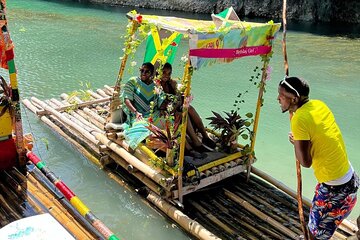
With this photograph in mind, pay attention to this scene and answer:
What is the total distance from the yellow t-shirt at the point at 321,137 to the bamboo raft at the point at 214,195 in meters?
1.22

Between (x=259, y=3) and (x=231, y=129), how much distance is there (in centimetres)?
1869

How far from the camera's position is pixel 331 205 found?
300 centimetres

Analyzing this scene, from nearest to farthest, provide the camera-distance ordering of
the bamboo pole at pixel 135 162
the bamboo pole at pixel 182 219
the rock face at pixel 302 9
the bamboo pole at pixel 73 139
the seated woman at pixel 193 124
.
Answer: the bamboo pole at pixel 182 219
the bamboo pole at pixel 135 162
the seated woman at pixel 193 124
the bamboo pole at pixel 73 139
the rock face at pixel 302 9

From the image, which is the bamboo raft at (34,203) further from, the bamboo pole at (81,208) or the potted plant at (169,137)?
the potted plant at (169,137)

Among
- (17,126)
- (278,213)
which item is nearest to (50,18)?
(17,126)

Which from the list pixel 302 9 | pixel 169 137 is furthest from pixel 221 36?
pixel 302 9

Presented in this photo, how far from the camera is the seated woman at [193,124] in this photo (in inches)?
187

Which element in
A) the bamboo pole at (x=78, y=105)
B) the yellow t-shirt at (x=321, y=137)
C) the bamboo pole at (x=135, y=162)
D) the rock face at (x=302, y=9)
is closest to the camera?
the yellow t-shirt at (x=321, y=137)

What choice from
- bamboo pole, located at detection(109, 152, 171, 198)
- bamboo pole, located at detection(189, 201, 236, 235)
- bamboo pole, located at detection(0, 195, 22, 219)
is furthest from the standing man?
bamboo pole, located at detection(0, 195, 22, 219)

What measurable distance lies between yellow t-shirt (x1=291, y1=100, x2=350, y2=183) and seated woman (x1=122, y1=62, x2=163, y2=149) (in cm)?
226

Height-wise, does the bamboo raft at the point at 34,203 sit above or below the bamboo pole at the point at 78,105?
below

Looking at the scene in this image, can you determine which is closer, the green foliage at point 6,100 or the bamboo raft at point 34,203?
the bamboo raft at point 34,203

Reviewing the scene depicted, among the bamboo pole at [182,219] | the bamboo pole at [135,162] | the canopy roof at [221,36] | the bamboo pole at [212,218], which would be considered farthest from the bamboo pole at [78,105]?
the bamboo pole at [212,218]

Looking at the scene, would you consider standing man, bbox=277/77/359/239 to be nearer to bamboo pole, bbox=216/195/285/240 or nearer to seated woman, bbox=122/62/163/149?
bamboo pole, bbox=216/195/285/240
